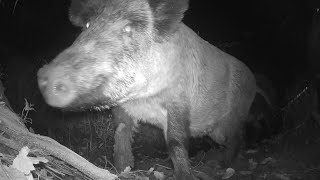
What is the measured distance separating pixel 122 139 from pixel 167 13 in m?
1.44

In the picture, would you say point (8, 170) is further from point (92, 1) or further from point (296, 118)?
point (296, 118)

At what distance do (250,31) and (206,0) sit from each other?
1.55 meters

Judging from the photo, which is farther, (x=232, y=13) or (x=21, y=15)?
(x=232, y=13)

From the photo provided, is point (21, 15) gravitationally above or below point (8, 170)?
below

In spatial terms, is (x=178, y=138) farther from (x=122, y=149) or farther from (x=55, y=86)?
(x=55, y=86)

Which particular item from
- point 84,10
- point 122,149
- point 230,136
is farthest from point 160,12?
point 230,136

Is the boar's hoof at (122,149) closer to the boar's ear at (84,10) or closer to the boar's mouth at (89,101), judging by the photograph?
the boar's mouth at (89,101)

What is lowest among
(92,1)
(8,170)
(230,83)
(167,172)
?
(167,172)

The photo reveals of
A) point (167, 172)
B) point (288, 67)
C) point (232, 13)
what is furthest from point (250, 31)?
point (167, 172)

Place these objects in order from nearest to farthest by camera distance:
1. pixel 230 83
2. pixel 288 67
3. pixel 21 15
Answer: pixel 230 83
pixel 21 15
pixel 288 67

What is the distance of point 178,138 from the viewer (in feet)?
11.2

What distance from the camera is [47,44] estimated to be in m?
7.60

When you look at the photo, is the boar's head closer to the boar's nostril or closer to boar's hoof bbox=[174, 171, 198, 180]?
the boar's nostril

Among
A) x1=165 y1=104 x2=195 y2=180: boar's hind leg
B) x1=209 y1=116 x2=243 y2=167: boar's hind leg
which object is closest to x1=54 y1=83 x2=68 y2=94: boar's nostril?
x1=165 y1=104 x2=195 y2=180: boar's hind leg
